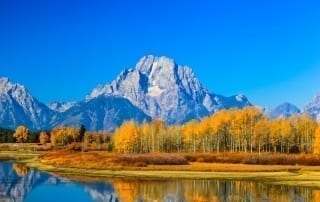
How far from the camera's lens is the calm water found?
4942 cm

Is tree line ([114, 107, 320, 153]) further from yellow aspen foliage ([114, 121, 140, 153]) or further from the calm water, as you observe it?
the calm water

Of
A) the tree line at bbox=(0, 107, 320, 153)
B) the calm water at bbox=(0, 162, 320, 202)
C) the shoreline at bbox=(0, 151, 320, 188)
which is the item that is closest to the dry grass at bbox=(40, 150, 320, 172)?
the shoreline at bbox=(0, 151, 320, 188)

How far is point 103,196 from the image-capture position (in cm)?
5103

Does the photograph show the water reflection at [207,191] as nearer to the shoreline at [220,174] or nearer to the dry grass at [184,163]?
the shoreline at [220,174]

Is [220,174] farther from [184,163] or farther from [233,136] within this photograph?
[233,136]

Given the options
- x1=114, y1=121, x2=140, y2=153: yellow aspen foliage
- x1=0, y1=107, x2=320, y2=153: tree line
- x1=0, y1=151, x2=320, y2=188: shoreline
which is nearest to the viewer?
x1=0, y1=151, x2=320, y2=188: shoreline

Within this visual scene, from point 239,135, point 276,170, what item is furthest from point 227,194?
point 239,135

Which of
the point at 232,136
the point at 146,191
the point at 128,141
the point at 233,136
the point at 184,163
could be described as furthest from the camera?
the point at 128,141

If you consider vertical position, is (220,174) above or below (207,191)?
above

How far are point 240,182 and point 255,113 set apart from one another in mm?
89724

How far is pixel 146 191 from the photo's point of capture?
54062mm

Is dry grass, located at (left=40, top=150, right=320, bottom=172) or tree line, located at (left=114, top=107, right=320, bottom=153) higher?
tree line, located at (left=114, top=107, right=320, bottom=153)

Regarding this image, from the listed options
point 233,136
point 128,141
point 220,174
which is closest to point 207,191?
point 220,174

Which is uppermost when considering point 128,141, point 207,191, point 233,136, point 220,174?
point 233,136
